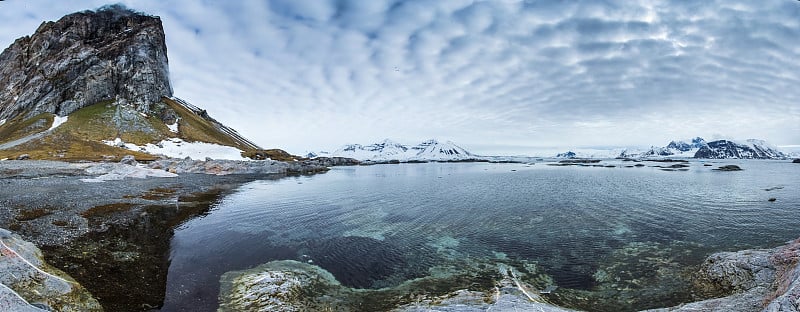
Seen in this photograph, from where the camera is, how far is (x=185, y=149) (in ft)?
447

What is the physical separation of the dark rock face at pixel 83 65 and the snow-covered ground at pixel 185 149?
131 ft

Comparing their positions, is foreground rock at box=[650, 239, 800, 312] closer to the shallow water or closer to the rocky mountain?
the shallow water

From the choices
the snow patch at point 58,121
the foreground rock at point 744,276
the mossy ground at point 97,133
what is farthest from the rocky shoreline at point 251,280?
the snow patch at point 58,121

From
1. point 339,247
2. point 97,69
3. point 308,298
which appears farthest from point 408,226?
point 97,69

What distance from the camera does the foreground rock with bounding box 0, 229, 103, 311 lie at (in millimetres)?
10441

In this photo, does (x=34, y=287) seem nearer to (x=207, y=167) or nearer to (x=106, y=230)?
(x=106, y=230)

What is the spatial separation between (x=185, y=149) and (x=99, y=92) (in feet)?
223

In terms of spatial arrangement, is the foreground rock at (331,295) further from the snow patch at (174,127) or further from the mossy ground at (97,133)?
the snow patch at (174,127)

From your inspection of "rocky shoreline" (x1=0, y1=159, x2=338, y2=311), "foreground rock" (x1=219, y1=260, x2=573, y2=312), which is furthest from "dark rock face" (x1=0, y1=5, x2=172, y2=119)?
"foreground rock" (x1=219, y1=260, x2=573, y2=312)

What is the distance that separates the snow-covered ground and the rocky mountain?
1.13ft

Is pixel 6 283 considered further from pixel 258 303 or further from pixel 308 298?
pixel 308 298

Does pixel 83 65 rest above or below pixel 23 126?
above

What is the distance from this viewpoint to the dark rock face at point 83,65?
490ft

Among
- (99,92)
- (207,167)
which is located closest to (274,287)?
(207,167)
